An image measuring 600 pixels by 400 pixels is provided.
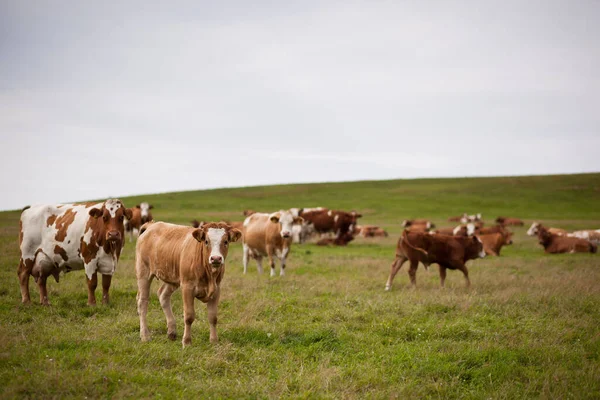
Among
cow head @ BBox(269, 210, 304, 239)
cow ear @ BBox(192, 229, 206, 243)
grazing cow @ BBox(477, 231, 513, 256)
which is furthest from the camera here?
grazing cow @ BBox(477, 231, 513, 256)

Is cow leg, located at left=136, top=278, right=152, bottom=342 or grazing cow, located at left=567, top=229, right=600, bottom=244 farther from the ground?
cow leg, located at left=136, top=278, right=152, bottom=342

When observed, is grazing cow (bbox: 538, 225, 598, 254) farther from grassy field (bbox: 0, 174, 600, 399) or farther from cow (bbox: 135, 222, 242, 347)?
cow (bbox: 135, 222, 242, 347)

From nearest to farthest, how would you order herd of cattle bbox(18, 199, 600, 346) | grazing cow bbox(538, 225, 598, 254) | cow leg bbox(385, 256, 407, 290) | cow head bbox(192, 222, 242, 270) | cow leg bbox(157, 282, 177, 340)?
cow head bbox(192, 222, 242, 270)
herd of cattle bbox(18, 199, 600, 346)
cow leg bbox(157, 282, 177, 340)
cow leg bbox(385, 256, 407, 290)
grazing cow bbox(538, 225, 598, 254)

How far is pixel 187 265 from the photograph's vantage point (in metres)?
6.78

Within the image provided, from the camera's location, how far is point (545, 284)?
12211mm

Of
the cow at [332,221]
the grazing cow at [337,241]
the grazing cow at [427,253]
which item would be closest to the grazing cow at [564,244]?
the grazing cow at [337,241]

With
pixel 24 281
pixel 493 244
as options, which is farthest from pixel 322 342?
pixel 493 244

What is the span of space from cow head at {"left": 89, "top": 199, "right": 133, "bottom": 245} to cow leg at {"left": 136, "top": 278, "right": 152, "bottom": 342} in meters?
2.08

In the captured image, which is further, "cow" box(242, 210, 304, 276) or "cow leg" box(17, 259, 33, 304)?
"cow" box(242, 210, 304, 276)

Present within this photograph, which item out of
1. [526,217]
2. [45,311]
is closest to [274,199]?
[526,217]

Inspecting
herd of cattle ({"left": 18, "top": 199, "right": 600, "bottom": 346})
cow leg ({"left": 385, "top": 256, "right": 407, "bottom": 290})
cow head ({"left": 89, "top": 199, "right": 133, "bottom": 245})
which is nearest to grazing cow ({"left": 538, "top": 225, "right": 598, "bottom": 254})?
herd of cattle ({"left": 18, "top": 199, "right": 600, "bottom": 346})

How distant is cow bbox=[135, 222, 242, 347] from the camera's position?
21.7 ft

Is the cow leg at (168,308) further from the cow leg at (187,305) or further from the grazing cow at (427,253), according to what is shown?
the grazing cow at (427,253)

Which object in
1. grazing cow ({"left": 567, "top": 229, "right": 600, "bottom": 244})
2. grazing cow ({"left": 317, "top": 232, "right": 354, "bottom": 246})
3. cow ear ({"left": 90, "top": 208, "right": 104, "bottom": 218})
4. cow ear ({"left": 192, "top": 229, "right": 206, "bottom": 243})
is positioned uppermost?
cow ear ({"left": 90, "top": 208, "right": 104, "bottom": 218})
